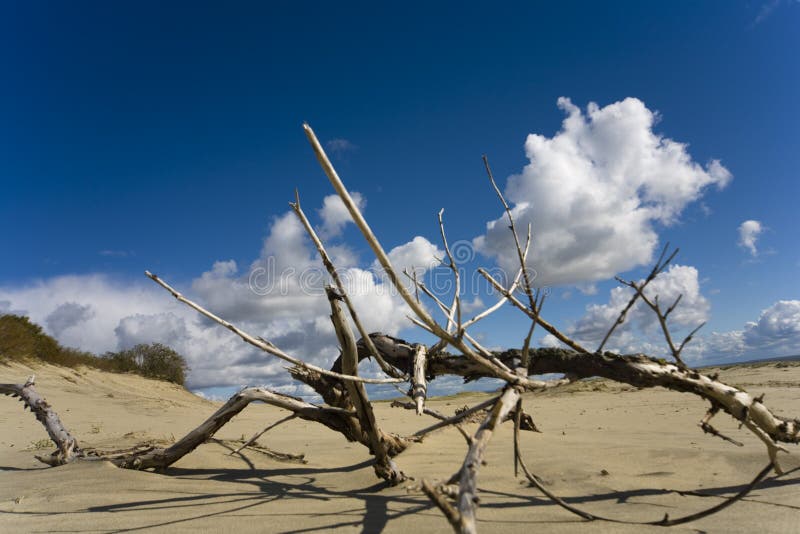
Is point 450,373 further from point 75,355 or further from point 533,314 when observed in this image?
point 75,355

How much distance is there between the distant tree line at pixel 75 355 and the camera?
13410 mm

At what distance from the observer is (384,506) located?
2.54 meters

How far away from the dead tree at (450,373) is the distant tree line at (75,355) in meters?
11.9

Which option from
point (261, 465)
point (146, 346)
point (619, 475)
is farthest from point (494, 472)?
point (146, 346)

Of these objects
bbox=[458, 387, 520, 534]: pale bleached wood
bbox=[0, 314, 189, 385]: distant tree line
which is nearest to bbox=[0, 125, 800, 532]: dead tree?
bbox=[458, 387, 520, 534]: pale bleached wood

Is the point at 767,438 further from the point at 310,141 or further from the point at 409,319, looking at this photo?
the point at 310,141

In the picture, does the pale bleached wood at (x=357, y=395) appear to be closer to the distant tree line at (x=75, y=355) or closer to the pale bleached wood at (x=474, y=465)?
the pale bleached wood at (x=474, y=465)

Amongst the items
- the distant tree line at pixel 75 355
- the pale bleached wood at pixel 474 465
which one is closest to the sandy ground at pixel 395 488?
the pale bleached wood at pixel 474 465

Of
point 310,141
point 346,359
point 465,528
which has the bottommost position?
point 465,528

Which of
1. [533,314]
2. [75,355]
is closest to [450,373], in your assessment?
[533,314]

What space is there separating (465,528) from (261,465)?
11.0ft

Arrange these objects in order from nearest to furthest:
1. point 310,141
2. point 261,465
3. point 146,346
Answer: point 310,141
point 261,465
point 146,346

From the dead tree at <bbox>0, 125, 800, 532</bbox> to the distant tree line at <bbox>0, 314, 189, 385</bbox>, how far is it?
11.9 metres

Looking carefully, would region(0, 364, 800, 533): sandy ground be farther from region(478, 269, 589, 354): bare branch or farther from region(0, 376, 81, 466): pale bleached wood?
region(478, 269, 589, 354): bare branch
